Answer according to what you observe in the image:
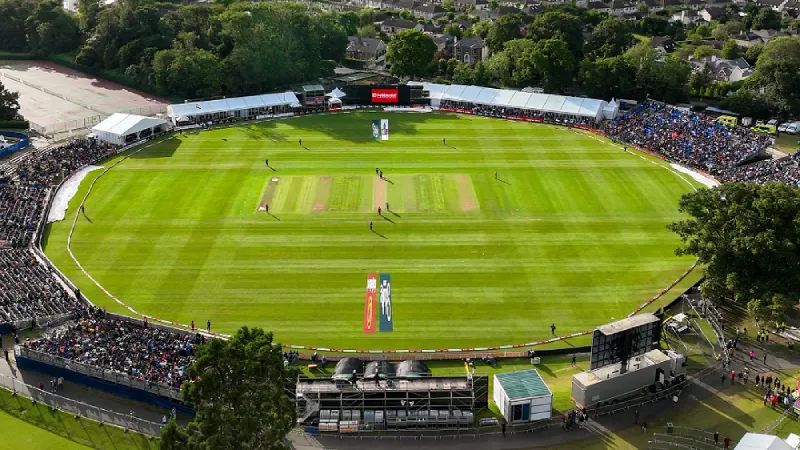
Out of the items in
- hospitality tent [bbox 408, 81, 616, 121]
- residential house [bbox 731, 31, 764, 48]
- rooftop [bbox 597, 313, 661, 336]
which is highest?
residential house [bbox 731, 31, 764, 48]

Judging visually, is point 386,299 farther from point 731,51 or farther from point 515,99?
point 731,51

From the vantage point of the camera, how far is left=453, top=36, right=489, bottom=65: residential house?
132000mm

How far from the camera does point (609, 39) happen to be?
115625mm

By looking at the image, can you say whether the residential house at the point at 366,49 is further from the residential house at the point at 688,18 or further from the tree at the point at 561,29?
the residential house at the point at 688,18

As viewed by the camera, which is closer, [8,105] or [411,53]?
[8,105]

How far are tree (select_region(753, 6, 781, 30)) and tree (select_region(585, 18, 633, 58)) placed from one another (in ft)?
158

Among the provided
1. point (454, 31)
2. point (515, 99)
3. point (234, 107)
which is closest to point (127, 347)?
point (234, 107)

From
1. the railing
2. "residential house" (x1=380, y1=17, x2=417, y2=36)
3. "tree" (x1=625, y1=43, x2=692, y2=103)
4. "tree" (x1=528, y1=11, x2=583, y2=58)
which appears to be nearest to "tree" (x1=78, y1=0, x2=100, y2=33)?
A: "residential house" (x1=380, y1=17, x2=417, y2=36)

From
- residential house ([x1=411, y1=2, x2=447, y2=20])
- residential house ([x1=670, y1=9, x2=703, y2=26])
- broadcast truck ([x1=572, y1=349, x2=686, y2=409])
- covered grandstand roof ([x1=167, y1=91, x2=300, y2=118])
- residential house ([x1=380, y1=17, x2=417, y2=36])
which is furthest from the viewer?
residential house ([x1=411, y1=2, x2=447, y2=20])

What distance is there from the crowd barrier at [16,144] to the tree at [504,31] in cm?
6704

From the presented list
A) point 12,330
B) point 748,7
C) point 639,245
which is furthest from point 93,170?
point 748,7

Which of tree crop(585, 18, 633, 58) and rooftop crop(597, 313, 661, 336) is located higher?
tree crop(585, 18, 633, 58)

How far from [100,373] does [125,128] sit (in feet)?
161

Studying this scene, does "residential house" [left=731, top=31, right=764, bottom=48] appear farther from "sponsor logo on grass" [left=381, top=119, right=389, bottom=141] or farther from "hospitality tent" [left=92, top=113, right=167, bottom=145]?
"hospitality tent" [left=92, top=113, right=167, bottom=145]
